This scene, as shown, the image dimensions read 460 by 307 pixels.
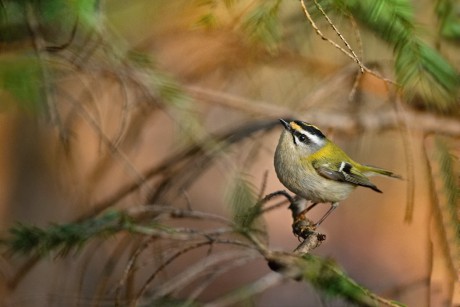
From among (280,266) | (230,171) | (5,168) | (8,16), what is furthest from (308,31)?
(5,168)

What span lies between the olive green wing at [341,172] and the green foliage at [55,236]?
246 mm

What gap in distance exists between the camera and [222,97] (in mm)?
1115

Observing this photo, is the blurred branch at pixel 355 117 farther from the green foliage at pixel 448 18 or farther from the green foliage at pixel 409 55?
the green foliage at pixel 409 55

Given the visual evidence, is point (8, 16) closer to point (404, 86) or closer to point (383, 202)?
point (404, 86)

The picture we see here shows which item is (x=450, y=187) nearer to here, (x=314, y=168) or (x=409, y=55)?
(x=409, y=55)

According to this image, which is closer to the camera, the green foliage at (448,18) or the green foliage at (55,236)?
the green foliage at (55,236)

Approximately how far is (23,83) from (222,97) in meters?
0.41

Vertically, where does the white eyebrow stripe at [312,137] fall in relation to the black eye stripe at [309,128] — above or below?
below

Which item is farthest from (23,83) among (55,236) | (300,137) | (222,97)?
(222,97)

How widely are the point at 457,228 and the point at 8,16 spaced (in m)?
0.57

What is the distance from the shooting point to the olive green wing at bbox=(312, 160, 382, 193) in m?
0.79

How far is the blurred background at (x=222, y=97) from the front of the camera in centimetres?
69

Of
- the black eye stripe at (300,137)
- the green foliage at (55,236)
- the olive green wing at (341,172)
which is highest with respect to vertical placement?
the black eye stripe at (300,137)

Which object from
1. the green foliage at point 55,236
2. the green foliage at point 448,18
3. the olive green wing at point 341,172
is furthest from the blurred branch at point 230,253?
the green foliage at point 448,18
